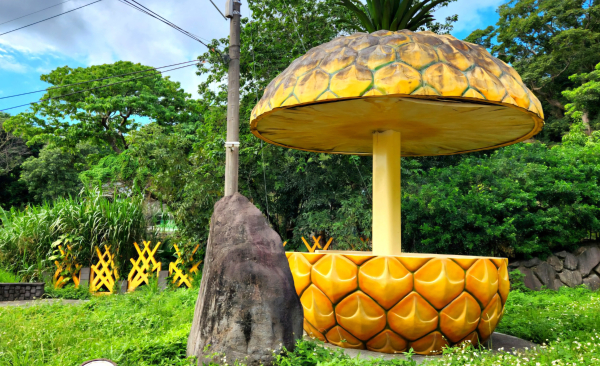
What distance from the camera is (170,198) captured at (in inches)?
394

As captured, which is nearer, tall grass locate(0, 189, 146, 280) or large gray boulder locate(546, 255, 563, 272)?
large gray boulder locate(546, 255, 563, 272)

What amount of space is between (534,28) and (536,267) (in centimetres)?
1359

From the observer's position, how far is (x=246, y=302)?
2660 millimetres

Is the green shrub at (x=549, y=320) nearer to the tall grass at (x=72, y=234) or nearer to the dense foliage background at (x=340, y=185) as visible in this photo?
the dense foliage background at (x=340, y=185)

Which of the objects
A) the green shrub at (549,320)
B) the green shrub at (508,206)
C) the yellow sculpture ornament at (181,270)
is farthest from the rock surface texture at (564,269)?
the yellow sculpture ornament at (181,270)

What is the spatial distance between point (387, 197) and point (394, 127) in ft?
2.13

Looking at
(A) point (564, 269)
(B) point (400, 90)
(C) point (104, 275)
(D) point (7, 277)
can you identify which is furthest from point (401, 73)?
(D) point (7, 277)

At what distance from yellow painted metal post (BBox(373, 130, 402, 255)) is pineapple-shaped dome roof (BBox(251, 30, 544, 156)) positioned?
0.65 feet

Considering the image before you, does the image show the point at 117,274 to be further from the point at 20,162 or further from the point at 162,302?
the point at 20,162

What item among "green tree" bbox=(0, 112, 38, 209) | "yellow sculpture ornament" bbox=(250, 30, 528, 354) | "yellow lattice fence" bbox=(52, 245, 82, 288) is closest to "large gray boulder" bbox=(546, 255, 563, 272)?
"yellow sculpture ornament" bbox=(250, 30, 528, 354)

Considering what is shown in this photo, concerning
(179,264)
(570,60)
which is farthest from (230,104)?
(570,60)

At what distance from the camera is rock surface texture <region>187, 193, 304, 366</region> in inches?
102

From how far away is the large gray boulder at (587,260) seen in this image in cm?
821

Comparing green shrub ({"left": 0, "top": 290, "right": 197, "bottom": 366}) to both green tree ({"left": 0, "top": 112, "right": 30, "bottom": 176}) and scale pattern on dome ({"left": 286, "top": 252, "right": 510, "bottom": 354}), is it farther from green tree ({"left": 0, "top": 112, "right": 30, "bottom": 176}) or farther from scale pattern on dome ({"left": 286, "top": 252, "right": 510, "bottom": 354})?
green tree ({"left": 0, "top": 112, "right": 30, "bottom": 176})
